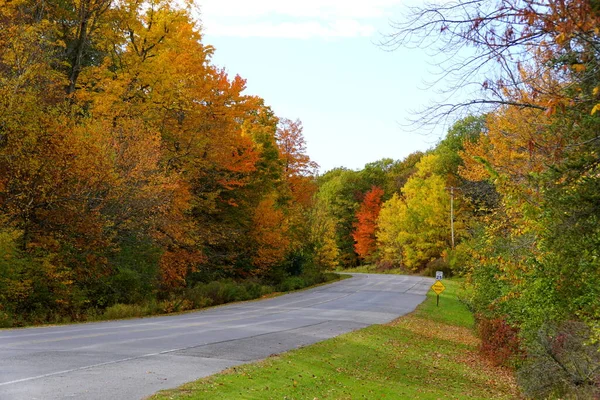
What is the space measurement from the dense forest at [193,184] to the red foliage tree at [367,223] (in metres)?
44.2

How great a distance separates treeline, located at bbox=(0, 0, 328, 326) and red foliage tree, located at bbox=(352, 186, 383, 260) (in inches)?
1790

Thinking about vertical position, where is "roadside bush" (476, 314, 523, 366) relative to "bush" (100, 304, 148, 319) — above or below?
below

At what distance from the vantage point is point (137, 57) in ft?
103

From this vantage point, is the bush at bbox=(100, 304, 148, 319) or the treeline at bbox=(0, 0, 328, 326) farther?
the bush at bbox=(100, 304, 148, 319)

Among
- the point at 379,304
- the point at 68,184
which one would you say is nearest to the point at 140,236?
the point at 68,184

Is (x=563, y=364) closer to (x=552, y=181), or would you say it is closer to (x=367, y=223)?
(x=552, y=181)

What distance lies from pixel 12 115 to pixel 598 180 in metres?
19.6

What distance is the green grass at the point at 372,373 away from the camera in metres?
11.2

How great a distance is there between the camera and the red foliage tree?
8925cm

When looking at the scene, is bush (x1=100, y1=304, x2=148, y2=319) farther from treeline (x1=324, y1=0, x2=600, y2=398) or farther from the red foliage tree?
the red foliage tree

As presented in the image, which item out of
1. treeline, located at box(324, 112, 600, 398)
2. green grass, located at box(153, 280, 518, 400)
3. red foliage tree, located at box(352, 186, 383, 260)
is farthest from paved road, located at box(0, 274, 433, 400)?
red foliage tree, located at box(352, 186, 383, 260)

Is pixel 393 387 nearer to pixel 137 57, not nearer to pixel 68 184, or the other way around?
pixel 68 184

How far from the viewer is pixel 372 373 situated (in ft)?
50.8

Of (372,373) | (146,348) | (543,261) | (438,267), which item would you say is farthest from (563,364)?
(438,267)
